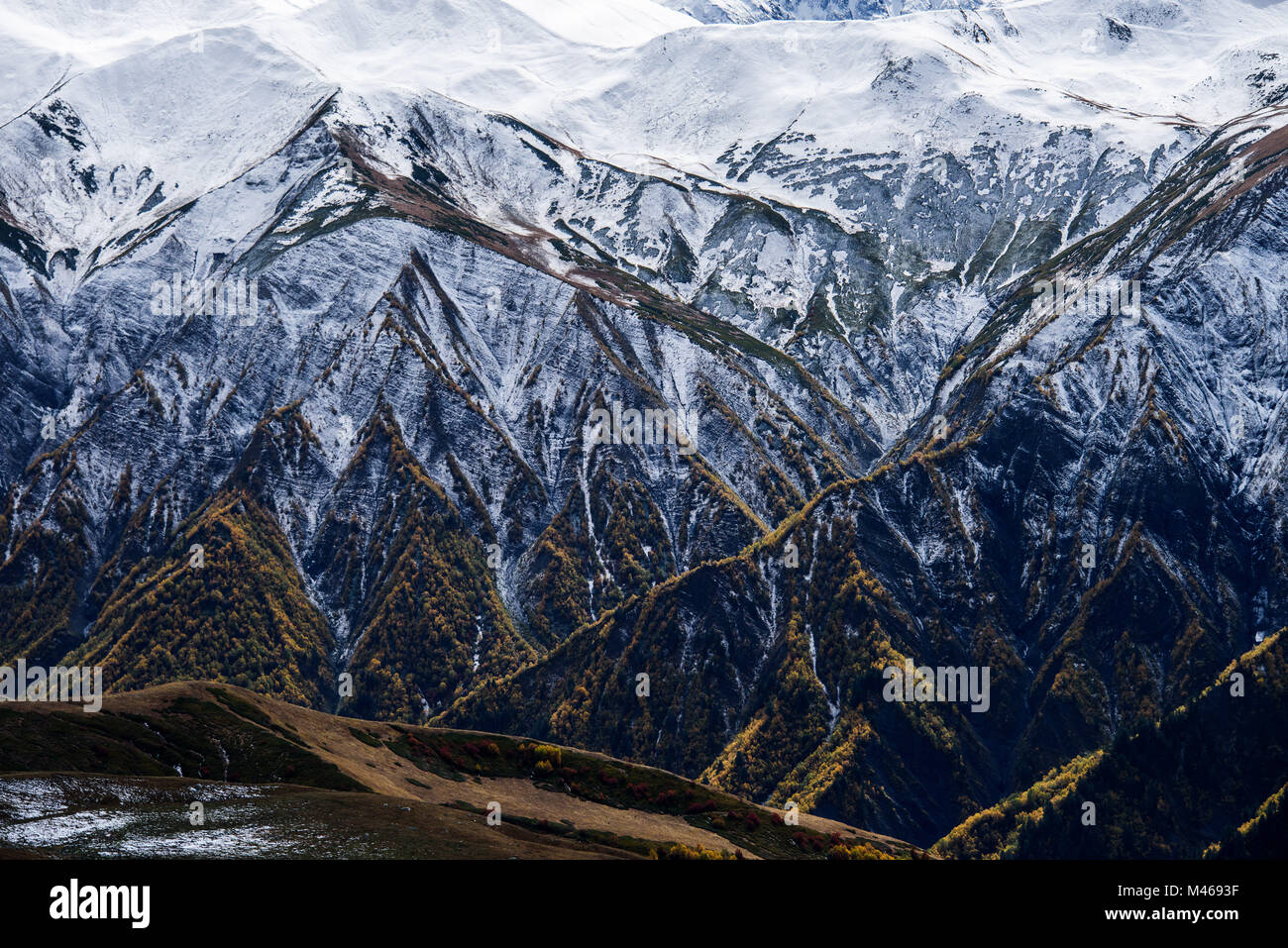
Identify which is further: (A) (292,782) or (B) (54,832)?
(A) (292,782)

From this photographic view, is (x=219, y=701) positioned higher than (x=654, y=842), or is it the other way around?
(x=219, y=701)

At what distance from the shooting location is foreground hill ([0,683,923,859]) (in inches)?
4048

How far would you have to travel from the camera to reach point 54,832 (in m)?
98.0

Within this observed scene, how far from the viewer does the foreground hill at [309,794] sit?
4048 inches

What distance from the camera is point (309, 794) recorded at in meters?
126

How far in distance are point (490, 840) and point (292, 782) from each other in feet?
116
